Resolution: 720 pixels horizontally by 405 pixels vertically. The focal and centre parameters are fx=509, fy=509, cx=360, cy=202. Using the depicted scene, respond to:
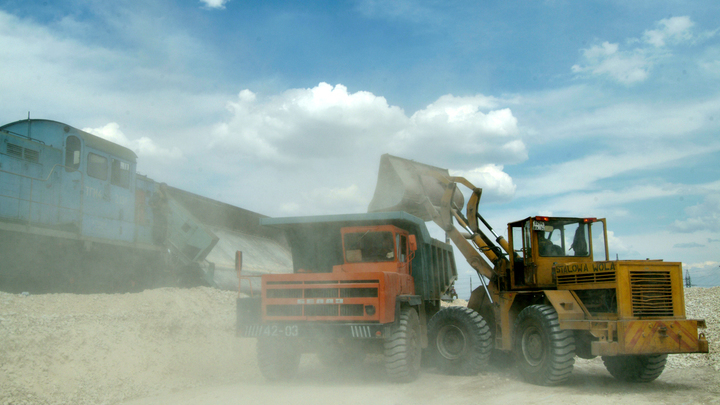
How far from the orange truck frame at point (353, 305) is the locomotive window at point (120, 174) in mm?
6360

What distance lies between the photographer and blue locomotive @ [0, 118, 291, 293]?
11.0 m

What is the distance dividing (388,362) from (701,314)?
39.1ft

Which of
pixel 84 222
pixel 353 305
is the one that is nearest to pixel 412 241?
pixel 353 305

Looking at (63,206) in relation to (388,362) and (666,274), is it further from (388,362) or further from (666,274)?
(666,274)

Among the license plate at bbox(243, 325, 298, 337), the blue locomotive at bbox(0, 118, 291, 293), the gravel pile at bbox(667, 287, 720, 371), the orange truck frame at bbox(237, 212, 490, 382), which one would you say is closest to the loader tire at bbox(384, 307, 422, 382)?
the orange truck frame at bbox(237, 212, 490, 382)

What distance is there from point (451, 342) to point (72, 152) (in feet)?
33.2

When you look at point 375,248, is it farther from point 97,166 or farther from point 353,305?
point 97,166

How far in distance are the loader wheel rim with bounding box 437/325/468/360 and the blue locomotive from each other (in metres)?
8.30

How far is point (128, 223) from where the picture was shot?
14289mm

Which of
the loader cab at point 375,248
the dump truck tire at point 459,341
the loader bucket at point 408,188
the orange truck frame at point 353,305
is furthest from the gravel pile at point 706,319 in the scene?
the loader cab at point 375,248

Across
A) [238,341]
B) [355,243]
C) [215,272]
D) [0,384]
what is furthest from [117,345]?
[215,272]

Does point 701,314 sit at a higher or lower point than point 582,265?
lower

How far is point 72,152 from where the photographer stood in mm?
12594

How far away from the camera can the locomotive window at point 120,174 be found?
544 inches
